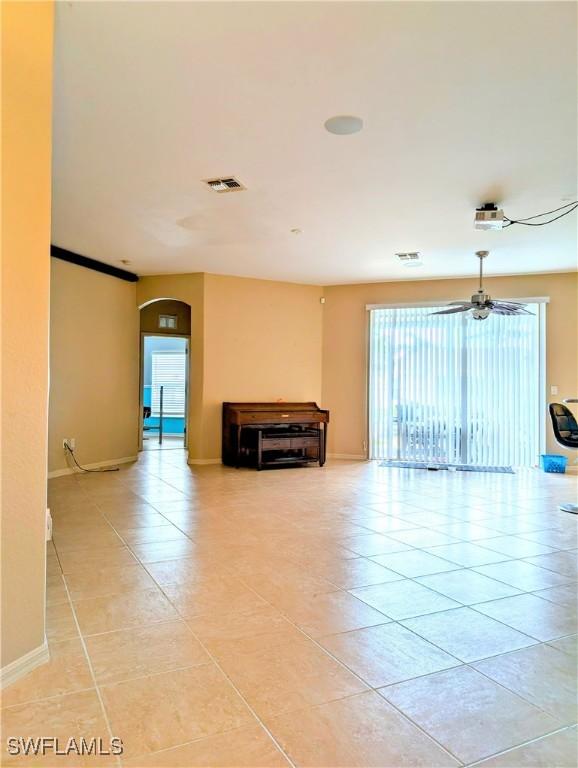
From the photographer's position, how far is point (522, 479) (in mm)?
6590

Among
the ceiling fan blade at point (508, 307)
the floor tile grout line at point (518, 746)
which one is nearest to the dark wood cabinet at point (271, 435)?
the ceiling fan blade at point (508, 307)

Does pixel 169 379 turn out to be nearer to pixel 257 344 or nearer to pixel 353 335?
pixel 257 344

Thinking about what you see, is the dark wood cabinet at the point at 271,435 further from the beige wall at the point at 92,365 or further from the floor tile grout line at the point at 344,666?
the floor tile grout line at the point at 344,666

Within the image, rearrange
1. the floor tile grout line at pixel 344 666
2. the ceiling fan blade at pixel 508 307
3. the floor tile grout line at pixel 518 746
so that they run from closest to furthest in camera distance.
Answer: the floor tile grout line at pixel 518 746
the floor tile grout line at pixel 344 666
the ceiling fan blade at pixel 508 307

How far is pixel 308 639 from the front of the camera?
2336mm

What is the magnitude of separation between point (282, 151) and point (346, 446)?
5.45 meters

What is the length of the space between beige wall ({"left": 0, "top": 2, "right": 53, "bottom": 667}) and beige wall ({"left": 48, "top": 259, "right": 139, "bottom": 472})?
4.50m

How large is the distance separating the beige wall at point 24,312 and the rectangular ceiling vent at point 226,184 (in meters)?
1.99

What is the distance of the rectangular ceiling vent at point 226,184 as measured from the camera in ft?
13.2

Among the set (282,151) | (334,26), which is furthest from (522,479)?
(334,26)

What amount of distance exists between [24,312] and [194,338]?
5535 millimetres

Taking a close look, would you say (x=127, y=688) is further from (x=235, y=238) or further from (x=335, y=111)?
(x=235, y=238)

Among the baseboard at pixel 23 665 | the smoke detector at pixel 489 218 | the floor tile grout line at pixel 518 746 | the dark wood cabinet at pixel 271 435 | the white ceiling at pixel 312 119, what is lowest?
the floor tile grout line at pixel 518 746

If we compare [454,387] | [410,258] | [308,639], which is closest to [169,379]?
[454,387]
